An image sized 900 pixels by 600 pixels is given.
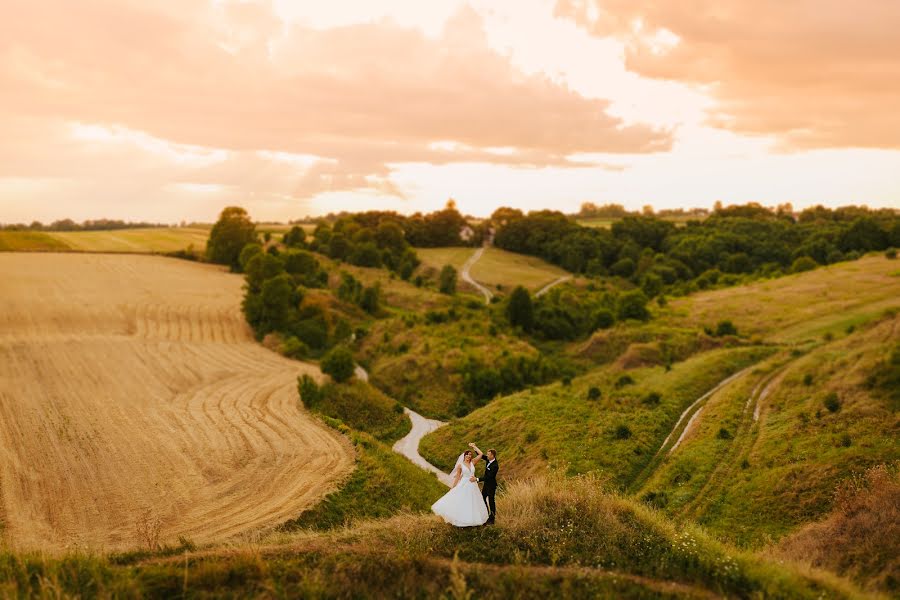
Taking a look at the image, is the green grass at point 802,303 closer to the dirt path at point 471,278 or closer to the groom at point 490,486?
the dirt path at point 471,278

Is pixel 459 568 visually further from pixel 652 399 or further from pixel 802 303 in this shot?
pixel 802 303

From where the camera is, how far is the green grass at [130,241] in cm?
10500

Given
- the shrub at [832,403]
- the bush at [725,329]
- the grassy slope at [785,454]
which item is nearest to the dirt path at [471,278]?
the bush at [725,329]

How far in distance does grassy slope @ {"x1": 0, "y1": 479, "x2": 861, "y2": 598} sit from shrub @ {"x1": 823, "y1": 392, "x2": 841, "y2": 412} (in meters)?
17.3

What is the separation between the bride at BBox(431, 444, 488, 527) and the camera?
14609 mm

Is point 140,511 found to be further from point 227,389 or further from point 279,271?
point 279,271

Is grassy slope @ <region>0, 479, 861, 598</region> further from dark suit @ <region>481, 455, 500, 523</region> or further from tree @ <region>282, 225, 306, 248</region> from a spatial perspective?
tree @ <region>282, 225, 306, 248</region>

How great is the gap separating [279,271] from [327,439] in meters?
41.8

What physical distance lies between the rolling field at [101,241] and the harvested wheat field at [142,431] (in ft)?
134

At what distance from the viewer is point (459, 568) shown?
13.0 m

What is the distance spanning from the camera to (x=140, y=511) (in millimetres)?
22453

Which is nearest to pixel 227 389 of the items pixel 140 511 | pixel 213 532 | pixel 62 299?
pixel 140 511

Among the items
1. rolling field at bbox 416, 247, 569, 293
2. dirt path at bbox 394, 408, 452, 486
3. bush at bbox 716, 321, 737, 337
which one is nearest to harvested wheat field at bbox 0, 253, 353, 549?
dirt path at bbox 394, 408, 452, 486

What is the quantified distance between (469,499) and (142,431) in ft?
77.0
